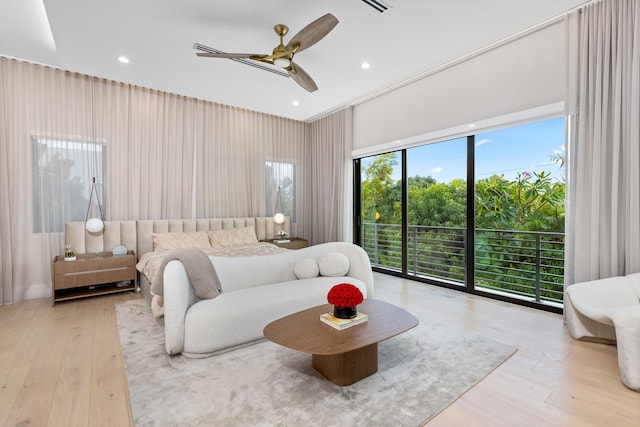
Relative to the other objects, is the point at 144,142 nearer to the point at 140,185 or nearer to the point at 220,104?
the point at 140,185

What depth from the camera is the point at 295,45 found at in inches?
102

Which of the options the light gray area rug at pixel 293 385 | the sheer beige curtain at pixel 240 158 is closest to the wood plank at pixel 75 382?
the light gray area rug at pixel 293 385

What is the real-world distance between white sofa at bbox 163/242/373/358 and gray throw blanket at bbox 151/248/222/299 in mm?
43

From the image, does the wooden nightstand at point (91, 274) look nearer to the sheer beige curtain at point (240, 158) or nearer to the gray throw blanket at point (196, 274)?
the sheer beige curtain at point (240, 158)

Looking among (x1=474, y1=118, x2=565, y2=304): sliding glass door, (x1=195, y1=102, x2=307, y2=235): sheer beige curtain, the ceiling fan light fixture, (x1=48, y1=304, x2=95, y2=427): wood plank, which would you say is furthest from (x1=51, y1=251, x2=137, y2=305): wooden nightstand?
(x1=474, y1=118, x2=565, y2=304): sliding glass door

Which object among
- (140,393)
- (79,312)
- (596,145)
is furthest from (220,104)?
(596,145)

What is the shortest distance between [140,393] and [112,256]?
8.72 ft

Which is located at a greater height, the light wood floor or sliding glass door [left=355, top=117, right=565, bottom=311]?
sliding glass door [left=355, top=117, right=565, bottom=311]

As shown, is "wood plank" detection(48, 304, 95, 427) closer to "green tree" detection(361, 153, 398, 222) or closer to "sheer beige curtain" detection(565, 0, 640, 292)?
"sheer beige curtain" detection(565, 0, 640, 292)

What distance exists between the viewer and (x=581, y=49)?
9.34 ft

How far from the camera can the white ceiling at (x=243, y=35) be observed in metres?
2.60

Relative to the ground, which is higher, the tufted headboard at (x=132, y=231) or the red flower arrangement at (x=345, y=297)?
the tufted headboard at (x=132, y=231)

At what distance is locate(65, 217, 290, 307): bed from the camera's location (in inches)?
152

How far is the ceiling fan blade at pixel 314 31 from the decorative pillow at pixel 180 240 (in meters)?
3.08
